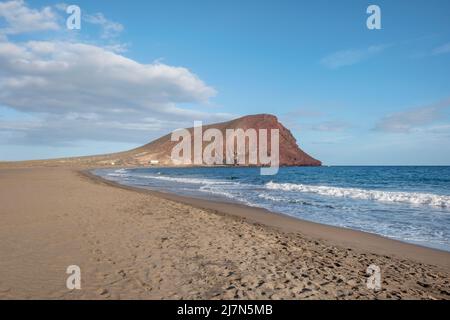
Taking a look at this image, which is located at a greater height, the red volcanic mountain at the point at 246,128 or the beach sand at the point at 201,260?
the red volcanic mountain at the point at 246,128

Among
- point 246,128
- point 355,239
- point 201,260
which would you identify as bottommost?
point 355,239

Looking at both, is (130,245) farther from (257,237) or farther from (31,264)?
(257,237)

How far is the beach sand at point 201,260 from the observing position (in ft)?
16.6

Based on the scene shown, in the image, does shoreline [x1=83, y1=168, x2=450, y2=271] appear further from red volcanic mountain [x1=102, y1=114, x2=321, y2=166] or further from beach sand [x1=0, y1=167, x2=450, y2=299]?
red volcanic mountain [x1=102, y1=114, x2=321, y2=166]

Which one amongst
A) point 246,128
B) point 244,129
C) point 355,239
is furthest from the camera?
point 246,128

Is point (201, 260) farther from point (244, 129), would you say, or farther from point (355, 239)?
point (244, 129)

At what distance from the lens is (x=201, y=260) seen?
22.0ft

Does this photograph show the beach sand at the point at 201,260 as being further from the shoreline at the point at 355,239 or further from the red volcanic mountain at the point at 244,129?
the red volcanic mountain at the point at 244,129

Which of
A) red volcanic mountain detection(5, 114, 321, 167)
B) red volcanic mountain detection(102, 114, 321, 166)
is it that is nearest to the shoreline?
red volcanic mountain detection(5, 114, 321, 167)

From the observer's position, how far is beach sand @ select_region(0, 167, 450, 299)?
16.6 feet

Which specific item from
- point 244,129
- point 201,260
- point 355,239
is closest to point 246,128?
point 244,129

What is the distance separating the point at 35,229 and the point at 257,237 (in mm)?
6547

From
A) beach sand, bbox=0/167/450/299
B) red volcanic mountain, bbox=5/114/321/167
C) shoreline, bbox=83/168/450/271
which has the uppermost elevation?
red volcanic mountain, bbox=5/114/321/167

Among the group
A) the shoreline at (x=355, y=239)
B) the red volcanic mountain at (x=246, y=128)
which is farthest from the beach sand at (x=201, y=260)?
the red volcanic mountain at (x=246, y=128)
